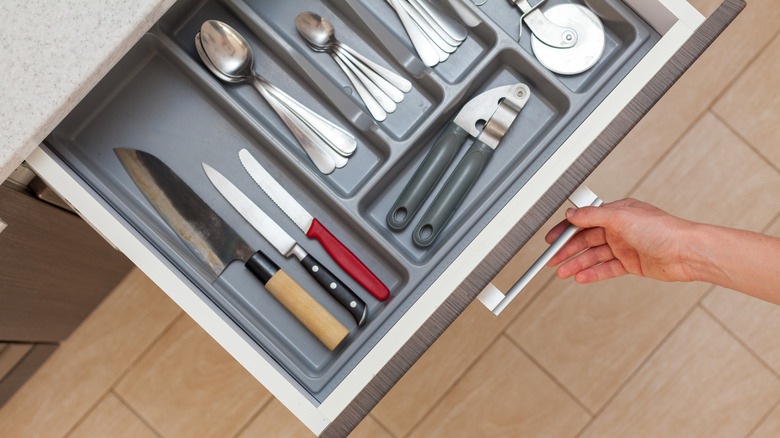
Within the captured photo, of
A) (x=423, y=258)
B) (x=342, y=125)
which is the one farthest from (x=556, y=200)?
(x=342, y=125)

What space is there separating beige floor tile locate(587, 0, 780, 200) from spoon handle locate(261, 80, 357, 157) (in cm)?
75

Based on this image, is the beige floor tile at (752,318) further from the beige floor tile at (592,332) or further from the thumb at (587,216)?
the thumb at (587,216)

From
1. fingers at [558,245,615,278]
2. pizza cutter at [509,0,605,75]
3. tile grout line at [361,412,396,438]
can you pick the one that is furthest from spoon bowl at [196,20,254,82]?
tile grout line at [361,412,396,438]

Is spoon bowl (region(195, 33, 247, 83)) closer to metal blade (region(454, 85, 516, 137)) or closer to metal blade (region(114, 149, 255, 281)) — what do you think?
metal blade (region(114, 149, 255, 281))

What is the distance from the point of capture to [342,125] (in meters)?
0.89

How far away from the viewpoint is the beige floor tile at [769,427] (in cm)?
142

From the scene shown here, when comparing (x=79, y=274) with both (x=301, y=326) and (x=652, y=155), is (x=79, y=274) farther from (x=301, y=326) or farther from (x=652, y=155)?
(x=652, y=155)

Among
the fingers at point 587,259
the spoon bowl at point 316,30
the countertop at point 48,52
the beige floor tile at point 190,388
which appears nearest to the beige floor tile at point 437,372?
the beige floor tile at point 190,388

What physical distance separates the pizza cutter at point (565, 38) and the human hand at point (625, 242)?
0.20 m

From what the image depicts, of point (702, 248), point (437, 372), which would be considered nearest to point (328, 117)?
point (702, 248)

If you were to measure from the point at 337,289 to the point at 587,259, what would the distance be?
447mm

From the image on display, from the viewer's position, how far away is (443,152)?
86 cm

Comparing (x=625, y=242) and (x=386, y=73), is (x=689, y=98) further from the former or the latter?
(x=386, y=73)

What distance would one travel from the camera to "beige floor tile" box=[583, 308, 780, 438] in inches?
56.1
